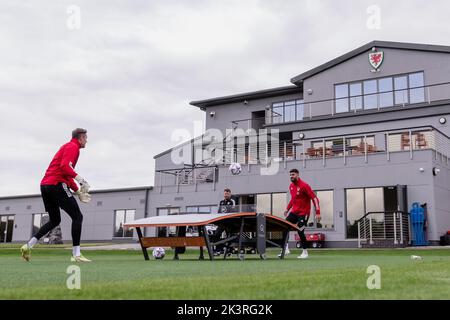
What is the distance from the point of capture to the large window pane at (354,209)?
2525cm

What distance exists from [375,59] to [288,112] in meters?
6.89

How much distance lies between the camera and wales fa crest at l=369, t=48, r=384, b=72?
30.5 m

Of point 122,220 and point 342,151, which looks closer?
point 342,151

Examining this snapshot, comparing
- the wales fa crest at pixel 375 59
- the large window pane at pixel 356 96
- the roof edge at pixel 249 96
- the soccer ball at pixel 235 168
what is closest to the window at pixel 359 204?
the soccer ball at pixel 235 168

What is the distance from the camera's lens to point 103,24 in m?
10.5

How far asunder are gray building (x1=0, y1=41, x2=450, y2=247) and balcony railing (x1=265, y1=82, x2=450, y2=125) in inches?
2.5

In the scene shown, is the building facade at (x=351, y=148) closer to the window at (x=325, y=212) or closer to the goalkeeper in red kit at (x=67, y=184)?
the window at (x=325, y=212)

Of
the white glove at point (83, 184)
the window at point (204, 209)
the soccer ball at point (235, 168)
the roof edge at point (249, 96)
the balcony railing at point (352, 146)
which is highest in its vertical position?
the roof edge at point (249, 96)

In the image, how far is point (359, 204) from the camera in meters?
25.4

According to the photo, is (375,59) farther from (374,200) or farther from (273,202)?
(273,202)

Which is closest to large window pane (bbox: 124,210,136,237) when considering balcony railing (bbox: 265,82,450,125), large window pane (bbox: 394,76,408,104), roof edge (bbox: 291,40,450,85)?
balcony railing (bbox: 265,82,450,125)

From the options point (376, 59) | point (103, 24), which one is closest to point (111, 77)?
point (103, 24)

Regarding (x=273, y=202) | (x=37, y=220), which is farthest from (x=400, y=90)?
(x=37, y=220)

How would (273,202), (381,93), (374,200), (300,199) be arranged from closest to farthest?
(300,199)
(374,200)
(273,202)
(381,93)
